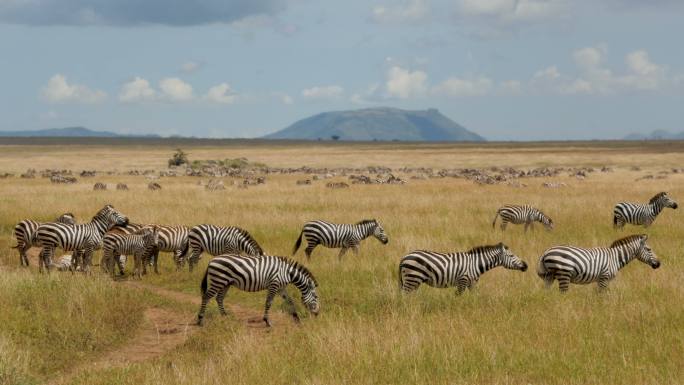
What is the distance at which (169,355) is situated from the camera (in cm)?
1020

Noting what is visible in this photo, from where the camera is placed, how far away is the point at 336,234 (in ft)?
57.4

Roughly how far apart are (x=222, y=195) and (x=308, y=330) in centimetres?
2510

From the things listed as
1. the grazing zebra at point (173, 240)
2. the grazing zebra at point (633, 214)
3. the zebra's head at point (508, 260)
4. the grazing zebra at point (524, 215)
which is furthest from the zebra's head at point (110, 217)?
the grazing zebra at point (633, 214)

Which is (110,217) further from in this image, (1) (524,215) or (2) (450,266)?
(1) (524,215)

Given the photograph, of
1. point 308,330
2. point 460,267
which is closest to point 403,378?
point 308,330

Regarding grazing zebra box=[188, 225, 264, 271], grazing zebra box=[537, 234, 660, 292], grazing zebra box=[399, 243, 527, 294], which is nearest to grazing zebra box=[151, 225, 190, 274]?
grazing zebra box=[188, 225, 264, 271]

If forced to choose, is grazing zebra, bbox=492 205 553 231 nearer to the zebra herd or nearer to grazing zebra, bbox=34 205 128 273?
the zebra herd

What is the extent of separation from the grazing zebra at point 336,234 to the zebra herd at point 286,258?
1.0 inches

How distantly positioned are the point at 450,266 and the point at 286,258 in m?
2.95

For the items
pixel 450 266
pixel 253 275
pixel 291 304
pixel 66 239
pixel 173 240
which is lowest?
pixel 291 304

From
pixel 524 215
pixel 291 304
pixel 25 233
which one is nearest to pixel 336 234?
pixel 291 304

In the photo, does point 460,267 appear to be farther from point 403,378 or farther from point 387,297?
point 403,378

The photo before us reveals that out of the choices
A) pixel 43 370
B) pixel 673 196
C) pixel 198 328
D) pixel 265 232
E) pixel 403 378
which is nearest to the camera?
pixel 403 378

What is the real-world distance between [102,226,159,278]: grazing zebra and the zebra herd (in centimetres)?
2
